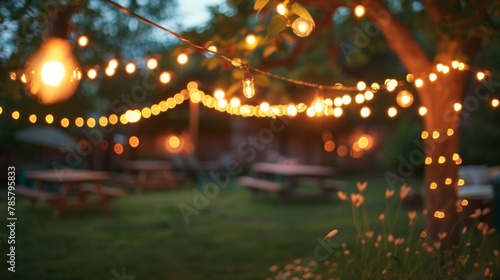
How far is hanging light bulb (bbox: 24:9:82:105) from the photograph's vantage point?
299 cm

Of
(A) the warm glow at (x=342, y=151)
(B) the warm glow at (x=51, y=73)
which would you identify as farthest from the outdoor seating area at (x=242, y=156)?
(A) the warm glow at (x=342, y=151)

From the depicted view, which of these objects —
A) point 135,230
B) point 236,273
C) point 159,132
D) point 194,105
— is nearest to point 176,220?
point 135,230

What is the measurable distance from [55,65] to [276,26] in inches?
57.2

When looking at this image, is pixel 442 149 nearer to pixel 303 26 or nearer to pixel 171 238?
pixel 303 26

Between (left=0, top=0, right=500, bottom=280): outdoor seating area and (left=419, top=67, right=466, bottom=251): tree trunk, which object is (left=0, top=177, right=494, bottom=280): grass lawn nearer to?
(left=0, top=0, right=500, bottom=280): outdoor seating area

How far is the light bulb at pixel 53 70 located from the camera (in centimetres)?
299

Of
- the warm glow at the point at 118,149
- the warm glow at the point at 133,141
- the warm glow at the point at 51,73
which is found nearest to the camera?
the warm glow at the point at 51,73

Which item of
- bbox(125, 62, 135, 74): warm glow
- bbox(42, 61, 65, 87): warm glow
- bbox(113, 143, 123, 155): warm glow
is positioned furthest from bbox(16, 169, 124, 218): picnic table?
bbox(113, 143, 123, 155): warm glow

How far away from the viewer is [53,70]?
2984 mm

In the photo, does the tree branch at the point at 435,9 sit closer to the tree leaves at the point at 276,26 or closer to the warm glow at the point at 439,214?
the warm glow at the point at 439,214

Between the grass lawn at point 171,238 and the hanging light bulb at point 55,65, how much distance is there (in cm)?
194

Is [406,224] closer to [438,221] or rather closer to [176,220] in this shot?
[438,221]

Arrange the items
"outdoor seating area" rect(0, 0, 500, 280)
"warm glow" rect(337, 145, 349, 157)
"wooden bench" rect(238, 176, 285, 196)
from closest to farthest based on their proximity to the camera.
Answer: "outdoor seating area" rect(0, 0, 500, 280), "wooden bench" rect(238, 176, 285, 196), "warm glow" rect(337, 145, 349, 157)

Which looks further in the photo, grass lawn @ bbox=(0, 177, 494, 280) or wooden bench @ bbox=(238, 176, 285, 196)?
wooden bench @ bbox=(238, 176, 285, 196)
